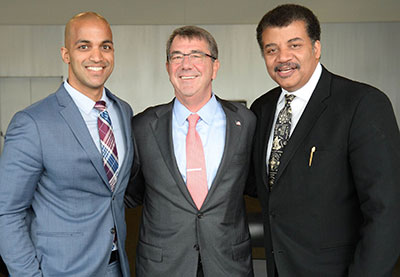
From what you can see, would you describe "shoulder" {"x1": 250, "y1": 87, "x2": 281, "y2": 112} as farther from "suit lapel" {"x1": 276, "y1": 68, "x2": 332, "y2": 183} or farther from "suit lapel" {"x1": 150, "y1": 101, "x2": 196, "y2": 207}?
"suit lapel" {"x1": 150, "y1": 101, "x2": 196, "y2": 207}

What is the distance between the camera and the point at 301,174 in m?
1.92

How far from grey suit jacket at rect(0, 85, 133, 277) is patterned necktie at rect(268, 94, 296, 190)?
0.80 meters

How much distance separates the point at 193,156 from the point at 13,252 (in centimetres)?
98

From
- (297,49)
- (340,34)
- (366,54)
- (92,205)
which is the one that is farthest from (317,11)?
(92,205)

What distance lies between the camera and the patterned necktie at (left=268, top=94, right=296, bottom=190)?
2055 mm

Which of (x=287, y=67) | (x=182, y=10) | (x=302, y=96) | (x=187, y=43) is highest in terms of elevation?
(x=182, y=10)

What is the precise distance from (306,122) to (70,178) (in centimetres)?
116

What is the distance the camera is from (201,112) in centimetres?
227

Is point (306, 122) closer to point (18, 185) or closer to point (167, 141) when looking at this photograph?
point (167, 141)

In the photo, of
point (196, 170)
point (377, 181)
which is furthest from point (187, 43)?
point (377, 181)

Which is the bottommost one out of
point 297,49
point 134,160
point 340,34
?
point 134,160

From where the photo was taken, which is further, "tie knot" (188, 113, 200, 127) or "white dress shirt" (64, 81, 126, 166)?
"tie knot" (188, 113, 200, 127)

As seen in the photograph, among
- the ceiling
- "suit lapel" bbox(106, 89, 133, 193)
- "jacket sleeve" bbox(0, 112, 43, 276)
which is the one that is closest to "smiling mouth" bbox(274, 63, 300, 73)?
"suit lapel" bbox(106, 89, 133, 193)

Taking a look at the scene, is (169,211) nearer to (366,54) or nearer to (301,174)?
(301,174)
